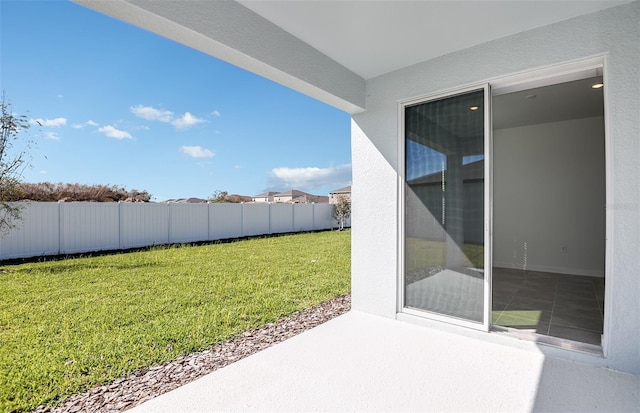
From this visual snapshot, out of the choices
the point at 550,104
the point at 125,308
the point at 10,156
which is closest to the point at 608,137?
the point at 550,104

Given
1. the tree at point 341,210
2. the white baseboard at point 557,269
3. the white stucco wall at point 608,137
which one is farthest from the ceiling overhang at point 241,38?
the tree at point 341,210

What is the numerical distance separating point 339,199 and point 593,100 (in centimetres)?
1341

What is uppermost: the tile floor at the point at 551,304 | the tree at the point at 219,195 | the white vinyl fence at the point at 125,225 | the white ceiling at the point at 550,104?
the white ceiling at the point at 550,104

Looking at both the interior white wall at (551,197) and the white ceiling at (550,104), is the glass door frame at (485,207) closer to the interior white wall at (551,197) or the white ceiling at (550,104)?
the white ceiling at (550,104)

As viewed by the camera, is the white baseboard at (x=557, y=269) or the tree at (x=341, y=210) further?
the tree at (x=341, y=210)

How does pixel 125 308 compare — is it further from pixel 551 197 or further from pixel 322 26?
pixel 551 197

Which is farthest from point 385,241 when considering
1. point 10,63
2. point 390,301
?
point 10,63

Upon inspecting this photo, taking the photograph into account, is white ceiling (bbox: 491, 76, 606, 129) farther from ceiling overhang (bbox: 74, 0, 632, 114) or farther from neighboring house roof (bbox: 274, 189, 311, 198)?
neighboring house roof (bbox: 274, 189, 311, 198)

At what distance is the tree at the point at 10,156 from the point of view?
7023mm

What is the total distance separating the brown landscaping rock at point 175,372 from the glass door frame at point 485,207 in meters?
1.21

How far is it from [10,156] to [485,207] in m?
10.0

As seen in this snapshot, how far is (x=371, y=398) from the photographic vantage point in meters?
2.19

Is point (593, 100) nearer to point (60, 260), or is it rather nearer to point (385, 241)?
point (385, 241)

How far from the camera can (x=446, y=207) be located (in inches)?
135
